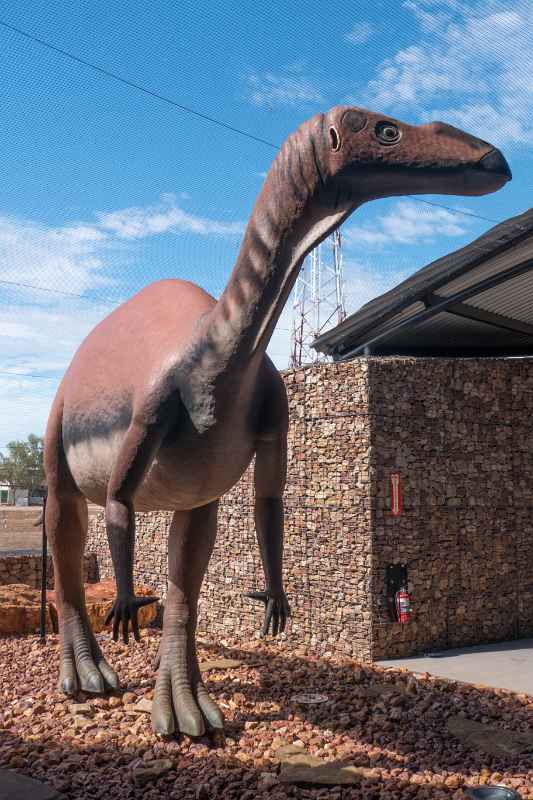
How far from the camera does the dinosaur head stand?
2535mm

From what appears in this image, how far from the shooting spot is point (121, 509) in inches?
132

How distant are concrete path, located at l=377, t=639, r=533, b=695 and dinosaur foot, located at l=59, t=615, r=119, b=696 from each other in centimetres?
298

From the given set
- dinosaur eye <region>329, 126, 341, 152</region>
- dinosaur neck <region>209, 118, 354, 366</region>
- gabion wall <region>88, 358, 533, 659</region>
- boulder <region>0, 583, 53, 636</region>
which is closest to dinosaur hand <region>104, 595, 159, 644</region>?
dinosaur neck <region>209, 118, 354, 366</region>

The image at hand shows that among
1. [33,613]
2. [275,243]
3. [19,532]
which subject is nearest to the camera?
[275,243]

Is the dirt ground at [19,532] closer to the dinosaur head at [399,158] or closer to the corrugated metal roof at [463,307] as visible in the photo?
the corrugated metal roof at [463,307]

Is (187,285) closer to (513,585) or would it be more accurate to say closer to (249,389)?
(249,389)

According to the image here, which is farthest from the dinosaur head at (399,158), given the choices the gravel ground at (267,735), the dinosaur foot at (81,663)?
the dinosaur foot at (81,663)

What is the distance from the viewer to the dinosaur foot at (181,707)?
3891mm

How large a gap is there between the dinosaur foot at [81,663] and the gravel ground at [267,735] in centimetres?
9

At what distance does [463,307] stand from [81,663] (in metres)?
5.18

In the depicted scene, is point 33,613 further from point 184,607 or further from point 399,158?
point 399,158

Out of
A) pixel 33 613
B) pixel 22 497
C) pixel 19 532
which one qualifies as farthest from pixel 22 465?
pixel 33 613

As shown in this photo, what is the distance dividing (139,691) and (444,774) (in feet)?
6.57

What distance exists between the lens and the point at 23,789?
314 centimetres
